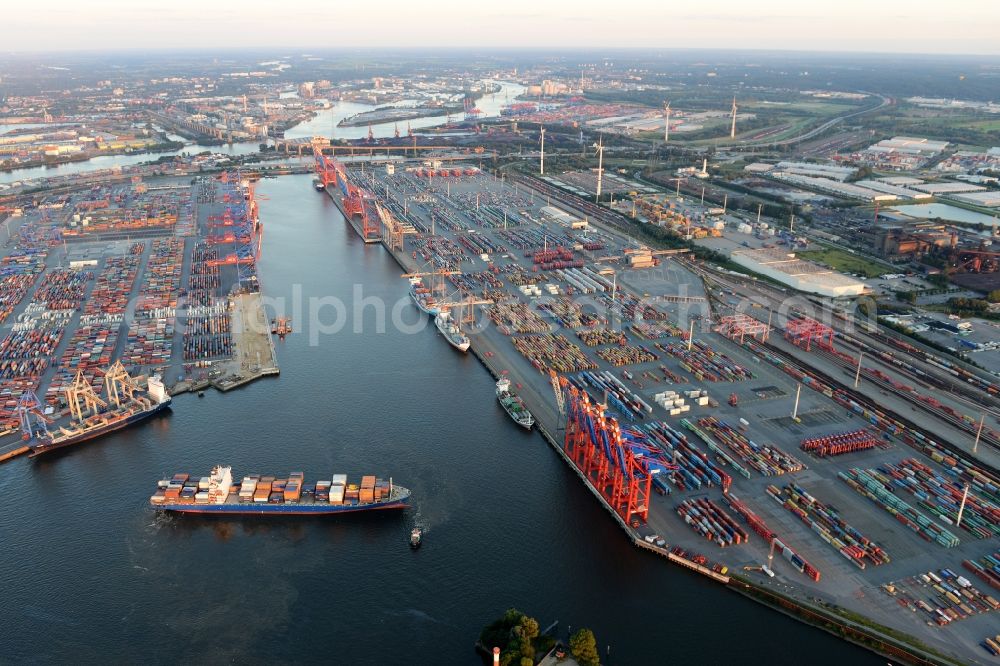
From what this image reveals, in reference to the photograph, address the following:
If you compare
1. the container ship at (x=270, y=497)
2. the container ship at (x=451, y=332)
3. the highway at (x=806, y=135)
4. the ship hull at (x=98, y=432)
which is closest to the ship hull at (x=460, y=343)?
the container ship at (x=451, y=332)

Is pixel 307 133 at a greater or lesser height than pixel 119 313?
greater

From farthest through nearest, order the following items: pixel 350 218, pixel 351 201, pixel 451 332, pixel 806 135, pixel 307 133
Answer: pixel 307 133
pixel 806 135
pixel 351 201
pixel 350 218
pixel 451 332

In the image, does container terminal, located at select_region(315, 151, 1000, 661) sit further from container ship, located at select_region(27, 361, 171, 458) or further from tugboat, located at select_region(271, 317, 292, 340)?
container ship, located at select_region(27, 361, 171, 458)

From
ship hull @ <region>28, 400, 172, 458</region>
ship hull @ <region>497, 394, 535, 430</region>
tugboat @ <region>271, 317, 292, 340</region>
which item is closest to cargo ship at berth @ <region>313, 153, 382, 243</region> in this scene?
tugboat @ <region>271, 317, 292, 340</region>

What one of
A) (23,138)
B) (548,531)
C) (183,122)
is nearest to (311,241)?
(548,531)

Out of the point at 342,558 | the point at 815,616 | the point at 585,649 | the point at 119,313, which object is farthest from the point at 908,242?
the point at 119,313

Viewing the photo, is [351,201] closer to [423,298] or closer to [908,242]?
[423,298]

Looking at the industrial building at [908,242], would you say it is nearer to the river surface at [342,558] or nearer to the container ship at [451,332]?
the container ship at [451,332]
